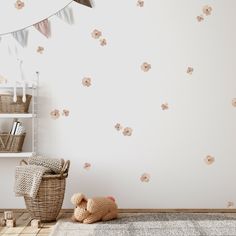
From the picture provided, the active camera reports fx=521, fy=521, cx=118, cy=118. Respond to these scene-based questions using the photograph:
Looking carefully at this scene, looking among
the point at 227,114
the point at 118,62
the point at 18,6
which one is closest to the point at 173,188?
the point at 227,114

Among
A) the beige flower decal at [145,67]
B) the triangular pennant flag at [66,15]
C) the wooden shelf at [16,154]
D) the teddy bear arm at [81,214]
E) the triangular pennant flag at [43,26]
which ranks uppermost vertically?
the triangular pennant flag at [66,15]

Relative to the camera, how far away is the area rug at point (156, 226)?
9.82 feet

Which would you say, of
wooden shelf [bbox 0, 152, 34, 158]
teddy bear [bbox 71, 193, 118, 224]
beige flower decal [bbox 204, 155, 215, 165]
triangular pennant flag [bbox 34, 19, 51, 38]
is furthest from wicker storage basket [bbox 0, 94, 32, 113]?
beige flower decal [bbox 204, 155, 215, 165]

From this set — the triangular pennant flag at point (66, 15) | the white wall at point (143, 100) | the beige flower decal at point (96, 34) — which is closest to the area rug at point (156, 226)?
the white wall at point (143, 100)

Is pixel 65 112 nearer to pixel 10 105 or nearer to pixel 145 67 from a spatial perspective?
pixel 10 105

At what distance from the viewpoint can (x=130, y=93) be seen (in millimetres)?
3883

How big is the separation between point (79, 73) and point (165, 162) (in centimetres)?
92

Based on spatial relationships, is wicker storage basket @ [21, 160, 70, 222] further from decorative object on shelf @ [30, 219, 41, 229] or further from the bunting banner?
the bunting banner

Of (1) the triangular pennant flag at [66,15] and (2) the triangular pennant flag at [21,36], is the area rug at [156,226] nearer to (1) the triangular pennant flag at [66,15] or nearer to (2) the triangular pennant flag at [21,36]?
(2) the triangular pennant flag at [21,36]

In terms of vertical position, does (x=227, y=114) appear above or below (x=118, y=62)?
below

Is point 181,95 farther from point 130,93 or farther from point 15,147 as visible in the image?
point 15,147

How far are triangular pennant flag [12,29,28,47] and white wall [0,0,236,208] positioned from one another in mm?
48

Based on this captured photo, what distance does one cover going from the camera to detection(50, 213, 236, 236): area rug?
2.99 m

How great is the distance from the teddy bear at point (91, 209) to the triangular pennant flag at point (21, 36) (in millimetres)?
1254
